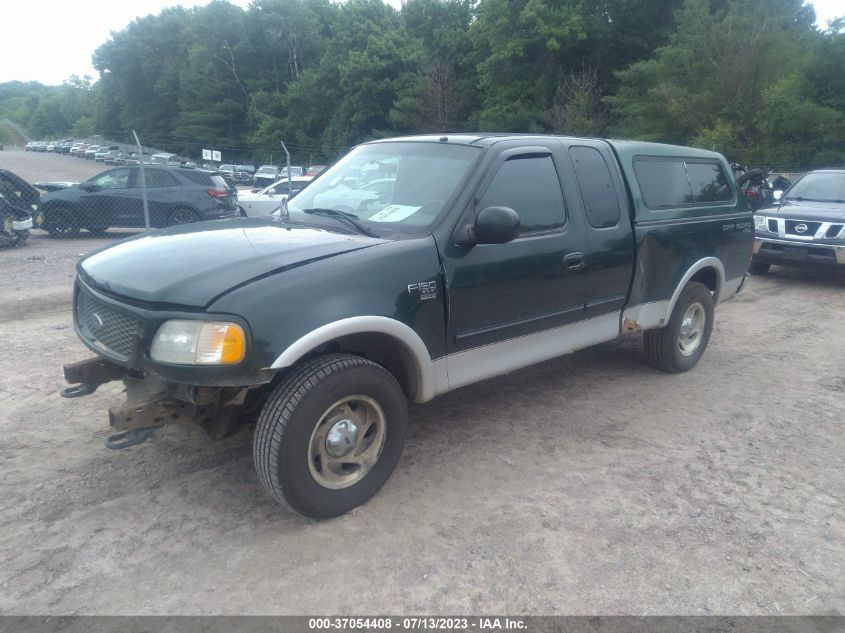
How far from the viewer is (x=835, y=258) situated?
9.38m

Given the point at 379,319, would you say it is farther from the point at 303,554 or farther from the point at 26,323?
the point at 26,323

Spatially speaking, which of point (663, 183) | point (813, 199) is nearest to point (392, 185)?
point (663, 183)

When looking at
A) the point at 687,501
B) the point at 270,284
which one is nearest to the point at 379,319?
the point at 270,284

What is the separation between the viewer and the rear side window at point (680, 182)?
5.12m

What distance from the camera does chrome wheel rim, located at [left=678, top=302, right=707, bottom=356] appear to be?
18.8 ft

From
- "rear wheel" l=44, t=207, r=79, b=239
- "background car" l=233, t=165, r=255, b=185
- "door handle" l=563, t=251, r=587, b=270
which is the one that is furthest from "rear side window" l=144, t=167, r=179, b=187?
"background car" l=233, t=165, r=255, b=185

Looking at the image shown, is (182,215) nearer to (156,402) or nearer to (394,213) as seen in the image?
(394,213)

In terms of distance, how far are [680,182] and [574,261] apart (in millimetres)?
1835

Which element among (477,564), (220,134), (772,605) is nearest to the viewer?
(772,605)

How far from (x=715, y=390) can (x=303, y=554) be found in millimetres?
3831

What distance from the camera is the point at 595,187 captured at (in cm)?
462

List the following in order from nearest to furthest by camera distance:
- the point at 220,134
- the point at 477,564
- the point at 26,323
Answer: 1. the point at 477,564
2. the point at 26,323
3. the point at 220,134

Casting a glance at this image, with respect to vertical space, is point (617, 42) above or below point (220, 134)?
above

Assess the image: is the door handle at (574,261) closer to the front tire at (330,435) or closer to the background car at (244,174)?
the front tire at (330,435)
